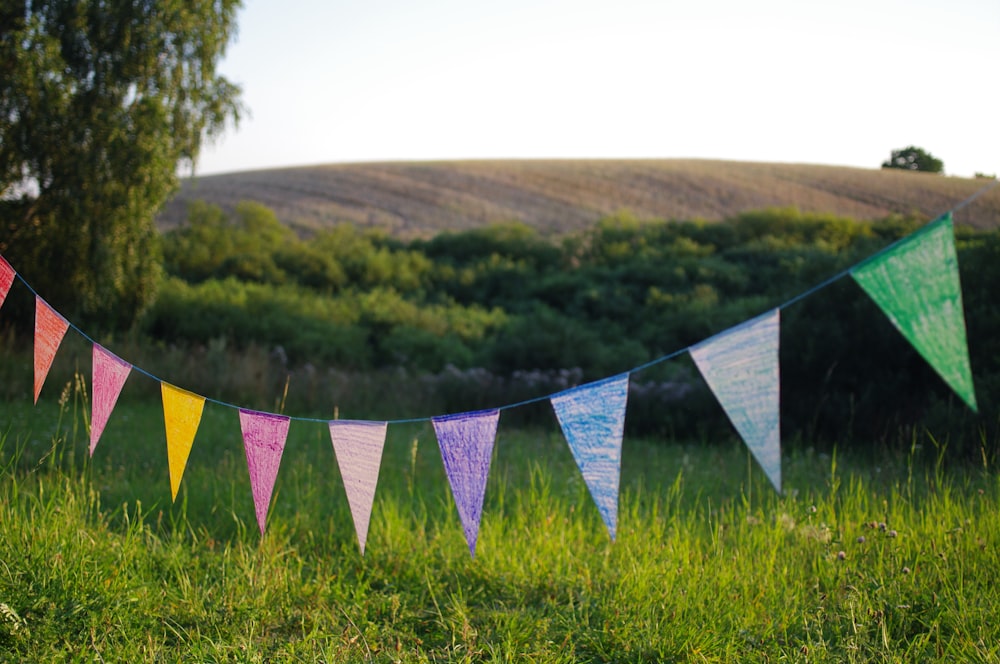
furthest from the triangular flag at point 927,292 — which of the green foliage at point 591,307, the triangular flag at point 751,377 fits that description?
the green foliage at point 591,307

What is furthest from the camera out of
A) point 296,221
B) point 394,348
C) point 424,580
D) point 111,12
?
point 296,221

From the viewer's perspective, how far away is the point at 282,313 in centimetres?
1458

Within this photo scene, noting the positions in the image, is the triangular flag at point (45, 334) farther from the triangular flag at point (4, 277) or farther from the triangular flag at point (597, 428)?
the triangular flag at point (597, 428)

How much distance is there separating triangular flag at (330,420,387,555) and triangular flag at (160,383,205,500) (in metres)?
0.59

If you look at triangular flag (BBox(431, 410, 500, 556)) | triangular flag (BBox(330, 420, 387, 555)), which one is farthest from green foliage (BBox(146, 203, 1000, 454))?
triangular flag (BBox(330, 420, 387, 555))

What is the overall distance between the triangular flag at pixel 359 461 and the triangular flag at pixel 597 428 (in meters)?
0.73

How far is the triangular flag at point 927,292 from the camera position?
→ 2.86 metres

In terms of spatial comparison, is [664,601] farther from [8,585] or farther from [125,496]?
[125,496]

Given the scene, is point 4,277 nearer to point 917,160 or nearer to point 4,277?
point 4,277

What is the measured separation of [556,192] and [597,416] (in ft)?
105

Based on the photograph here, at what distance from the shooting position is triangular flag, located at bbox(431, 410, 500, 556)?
3.17 m

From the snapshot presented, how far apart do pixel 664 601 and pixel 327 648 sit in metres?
1.32

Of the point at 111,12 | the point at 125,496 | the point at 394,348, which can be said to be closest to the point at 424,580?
the point at 125,496

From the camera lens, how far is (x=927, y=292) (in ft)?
9.53
